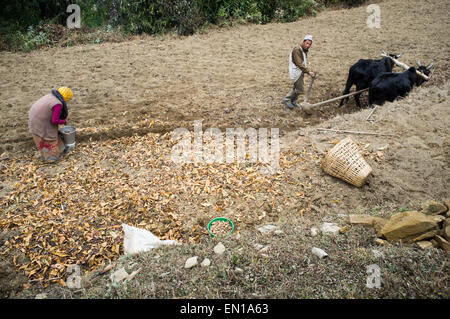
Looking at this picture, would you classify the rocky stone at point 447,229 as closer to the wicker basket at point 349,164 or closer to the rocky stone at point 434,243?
the rocky stone at point 434,243

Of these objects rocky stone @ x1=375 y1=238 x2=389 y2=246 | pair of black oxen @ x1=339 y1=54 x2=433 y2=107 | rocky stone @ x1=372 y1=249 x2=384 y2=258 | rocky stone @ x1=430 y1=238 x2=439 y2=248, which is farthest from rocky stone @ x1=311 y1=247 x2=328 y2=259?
pair of black oxen @ x1=339 y1=54 x2=433 y2=107

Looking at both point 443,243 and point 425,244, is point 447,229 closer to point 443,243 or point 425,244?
point 443,243

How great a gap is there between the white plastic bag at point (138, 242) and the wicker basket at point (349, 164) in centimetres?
257

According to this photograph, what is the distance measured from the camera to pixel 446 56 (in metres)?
8.22

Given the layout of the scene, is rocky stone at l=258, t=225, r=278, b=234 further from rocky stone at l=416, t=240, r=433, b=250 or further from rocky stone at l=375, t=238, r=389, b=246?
rocky stone at l=416, t=240, r=433, b=250

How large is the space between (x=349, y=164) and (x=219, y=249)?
232 centimetres

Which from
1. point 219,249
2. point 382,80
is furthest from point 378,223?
point 382,80

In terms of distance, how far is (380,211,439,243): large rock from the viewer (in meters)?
2.80

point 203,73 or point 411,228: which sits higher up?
point 203,73

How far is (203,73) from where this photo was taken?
8219 millimetres

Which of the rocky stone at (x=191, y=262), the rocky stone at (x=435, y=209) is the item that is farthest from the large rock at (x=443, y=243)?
the rocky stone at (x=191, y=262)

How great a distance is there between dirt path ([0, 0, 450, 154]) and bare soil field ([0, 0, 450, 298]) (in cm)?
5

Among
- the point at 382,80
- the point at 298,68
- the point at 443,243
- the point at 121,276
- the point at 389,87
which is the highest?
the point at 298,68

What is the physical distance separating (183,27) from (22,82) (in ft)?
20.5
